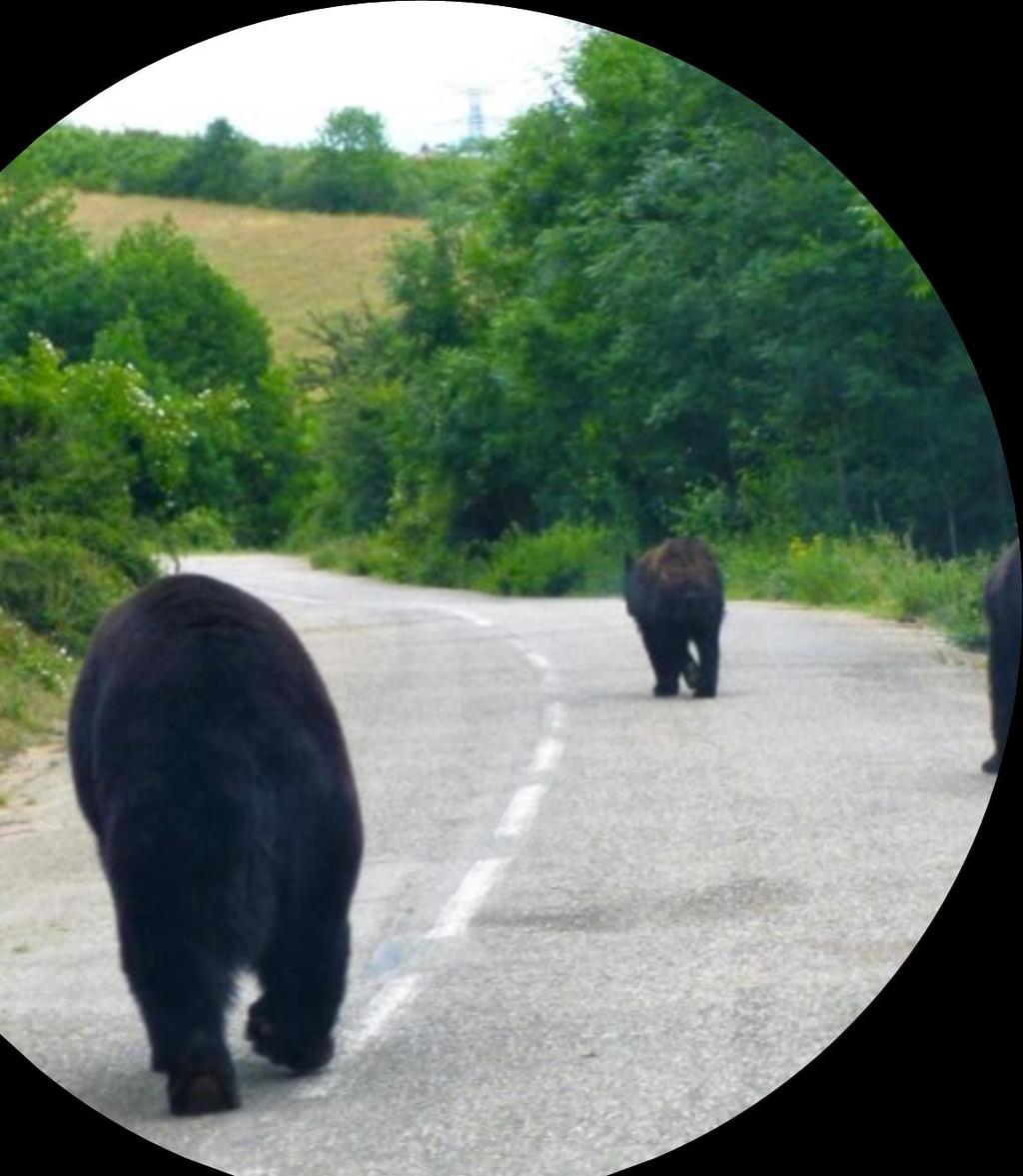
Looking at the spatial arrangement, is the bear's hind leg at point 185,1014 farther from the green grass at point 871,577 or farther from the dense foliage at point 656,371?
the green grass at point 871,577

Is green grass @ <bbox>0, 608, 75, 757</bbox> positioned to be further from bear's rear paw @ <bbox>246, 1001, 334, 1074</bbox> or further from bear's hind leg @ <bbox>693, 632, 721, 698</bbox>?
bear's hind leg @ <bbox>693, 632, 721, 698</bbox>

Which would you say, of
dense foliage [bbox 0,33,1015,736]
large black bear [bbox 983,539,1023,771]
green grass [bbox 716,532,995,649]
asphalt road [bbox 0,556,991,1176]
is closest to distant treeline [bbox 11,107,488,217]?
dense foliage [bbox 0,33,1015,736]

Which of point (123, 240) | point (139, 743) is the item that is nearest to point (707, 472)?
point (123, 240)

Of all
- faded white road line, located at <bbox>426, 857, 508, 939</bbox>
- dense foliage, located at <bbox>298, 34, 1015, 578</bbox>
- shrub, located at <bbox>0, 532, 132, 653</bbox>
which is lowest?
faded white road line, located at <bbox>426, 857, 508, 939</bbox>

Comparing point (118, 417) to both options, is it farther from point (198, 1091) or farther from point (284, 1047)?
point (198, 1091)

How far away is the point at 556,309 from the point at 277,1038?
2676 millimetres

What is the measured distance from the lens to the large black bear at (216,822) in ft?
16.5

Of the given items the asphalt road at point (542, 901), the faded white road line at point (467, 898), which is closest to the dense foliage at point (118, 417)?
the asphalt road at point (542, 901)

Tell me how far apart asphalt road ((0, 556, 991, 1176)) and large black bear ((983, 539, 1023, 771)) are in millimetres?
869

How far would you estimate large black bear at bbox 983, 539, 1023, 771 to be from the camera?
18.1ft

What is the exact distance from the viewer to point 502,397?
23.8 ft

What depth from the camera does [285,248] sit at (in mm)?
6293

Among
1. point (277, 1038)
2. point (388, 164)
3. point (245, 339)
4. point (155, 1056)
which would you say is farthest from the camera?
point (245, 339)

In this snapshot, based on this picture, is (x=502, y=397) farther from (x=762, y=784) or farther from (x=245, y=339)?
(x=762, y=784)
